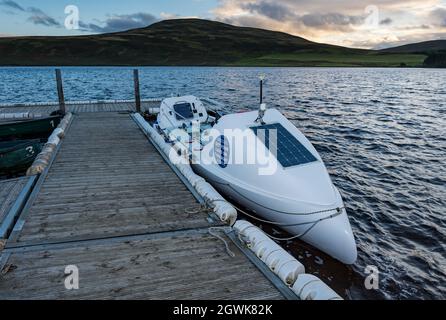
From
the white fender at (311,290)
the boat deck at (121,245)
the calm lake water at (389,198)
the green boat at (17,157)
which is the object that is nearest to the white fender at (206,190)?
the boat deck at (121,245)

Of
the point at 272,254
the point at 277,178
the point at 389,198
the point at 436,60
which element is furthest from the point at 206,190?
the point at 436,60

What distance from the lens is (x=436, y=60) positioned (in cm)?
15862

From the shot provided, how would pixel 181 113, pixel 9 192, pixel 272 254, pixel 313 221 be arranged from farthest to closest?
1. pixel 181 113
2. pixel 9 192
3. pixel 313 221
4. pixel 272 254

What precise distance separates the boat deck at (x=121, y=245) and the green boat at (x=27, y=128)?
33.4 feet

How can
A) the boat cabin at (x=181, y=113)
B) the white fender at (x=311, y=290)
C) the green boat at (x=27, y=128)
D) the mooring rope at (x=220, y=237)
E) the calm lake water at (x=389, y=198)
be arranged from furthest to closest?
the green boat at (x=27, y=128) < the boat cabin at (x=181, y=113) < the calm lake water at (x=389, y=198) < the mooring rope at (x=220, y=237) < the white fender at (x=311, y=290)

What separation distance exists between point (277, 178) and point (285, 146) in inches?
53.5

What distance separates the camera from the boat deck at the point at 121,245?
5934mm

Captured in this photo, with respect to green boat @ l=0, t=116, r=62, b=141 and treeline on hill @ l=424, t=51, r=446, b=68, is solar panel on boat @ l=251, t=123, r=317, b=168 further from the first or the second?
treeline on hill @ l=424, t=51, r=446, b=68

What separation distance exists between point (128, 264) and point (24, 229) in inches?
125

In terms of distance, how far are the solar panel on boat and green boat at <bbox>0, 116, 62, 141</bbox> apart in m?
15.8

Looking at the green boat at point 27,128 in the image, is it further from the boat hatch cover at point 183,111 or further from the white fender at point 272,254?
the white fender at point 272,254

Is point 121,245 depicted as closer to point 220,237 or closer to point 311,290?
point 220,237

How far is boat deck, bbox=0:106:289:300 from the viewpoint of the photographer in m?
5.93
